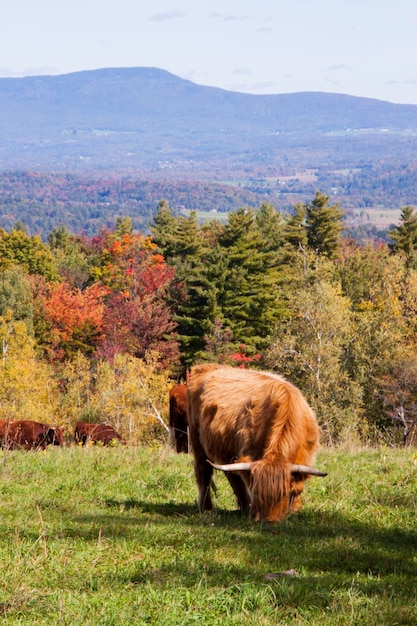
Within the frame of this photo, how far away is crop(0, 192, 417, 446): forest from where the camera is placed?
44.6 metres

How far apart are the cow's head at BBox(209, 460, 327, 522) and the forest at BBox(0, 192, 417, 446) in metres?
23.5

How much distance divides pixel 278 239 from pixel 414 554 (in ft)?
237

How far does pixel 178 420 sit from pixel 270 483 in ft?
35.2

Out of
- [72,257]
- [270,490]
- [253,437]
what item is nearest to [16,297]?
[72,257]

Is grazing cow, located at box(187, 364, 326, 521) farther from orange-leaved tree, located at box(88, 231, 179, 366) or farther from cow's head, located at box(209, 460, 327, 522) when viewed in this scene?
orange-leaved tree, located at box(88, 231, 179, 366)

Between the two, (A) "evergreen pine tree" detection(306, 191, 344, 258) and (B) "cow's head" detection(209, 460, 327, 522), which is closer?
(B) "cow's head" detection(209, 460, 327, 522)

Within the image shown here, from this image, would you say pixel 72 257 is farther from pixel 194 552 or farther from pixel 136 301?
pixel 194 552

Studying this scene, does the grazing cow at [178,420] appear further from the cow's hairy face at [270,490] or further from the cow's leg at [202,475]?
the cow's hairy face at [270,490]

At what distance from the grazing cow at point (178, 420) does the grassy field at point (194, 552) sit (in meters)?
6.73

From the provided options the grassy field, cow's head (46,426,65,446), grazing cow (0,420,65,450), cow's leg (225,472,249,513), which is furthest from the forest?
cow's leg (225,472,249,513)

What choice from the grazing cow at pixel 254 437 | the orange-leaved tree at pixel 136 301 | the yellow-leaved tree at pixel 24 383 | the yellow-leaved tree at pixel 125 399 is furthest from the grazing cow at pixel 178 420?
the orange-leaved tree at pixel 136 301

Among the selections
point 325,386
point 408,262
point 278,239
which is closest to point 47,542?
point 325,386

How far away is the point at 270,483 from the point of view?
25.6ft

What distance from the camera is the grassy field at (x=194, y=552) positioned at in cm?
541
